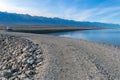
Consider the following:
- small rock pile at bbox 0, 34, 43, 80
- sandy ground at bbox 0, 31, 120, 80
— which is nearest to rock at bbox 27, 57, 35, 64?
small rock pile at bbox 0, 34, 43, 80

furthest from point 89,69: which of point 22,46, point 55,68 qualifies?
point 22,46

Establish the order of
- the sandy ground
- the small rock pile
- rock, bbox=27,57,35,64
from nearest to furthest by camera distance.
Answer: the sandy ground
the small rock pile
rock, bbox=27,57,35,64

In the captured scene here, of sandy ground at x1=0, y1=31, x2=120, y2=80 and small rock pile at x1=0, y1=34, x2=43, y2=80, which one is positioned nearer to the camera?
sandy ground at x1=0, y1=31, x2=120, y2=80

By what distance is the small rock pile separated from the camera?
11.3m

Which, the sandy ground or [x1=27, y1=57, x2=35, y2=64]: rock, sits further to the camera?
[x1=27, y1=57, x2=35, y2=64]: rock

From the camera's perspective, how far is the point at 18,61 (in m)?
14.3

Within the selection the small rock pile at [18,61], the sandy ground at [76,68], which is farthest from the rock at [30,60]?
the sandy ground at [76,68]

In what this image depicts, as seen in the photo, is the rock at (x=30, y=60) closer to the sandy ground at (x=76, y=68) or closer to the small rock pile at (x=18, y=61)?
the small rock pile at (x=18, y=61)

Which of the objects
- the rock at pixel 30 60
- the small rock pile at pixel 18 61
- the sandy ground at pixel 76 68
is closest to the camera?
the sandy ground at pixel 76 68

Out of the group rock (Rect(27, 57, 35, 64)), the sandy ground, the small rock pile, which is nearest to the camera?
the sandy ground

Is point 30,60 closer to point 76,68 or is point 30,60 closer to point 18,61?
point 18,61

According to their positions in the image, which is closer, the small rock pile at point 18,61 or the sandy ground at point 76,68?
the sandy ground at point 76,68

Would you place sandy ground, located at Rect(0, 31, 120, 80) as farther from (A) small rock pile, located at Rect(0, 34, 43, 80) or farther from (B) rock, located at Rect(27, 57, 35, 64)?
(B) rock, located at Rect(27, 57, 35, 64)

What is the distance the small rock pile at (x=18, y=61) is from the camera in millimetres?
11336
